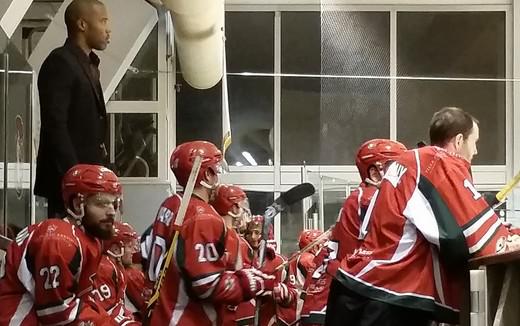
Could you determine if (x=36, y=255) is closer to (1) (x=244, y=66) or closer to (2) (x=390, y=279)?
(2) (x=390, y=279)

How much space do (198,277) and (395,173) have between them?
997 mm

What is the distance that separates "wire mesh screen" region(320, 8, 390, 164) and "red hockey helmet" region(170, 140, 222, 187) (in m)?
3.05

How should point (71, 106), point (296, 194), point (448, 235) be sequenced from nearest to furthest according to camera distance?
1. point (448, 235)
2. point (71, 106)
3. point (296, 194)

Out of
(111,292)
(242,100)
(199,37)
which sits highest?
(199,37)

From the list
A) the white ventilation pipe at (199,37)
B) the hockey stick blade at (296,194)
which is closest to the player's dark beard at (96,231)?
the hockey stick blade at (296,194)

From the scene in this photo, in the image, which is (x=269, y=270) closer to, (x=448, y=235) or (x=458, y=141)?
(x=458, y=141)

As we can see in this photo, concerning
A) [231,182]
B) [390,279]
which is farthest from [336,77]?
[390,279]

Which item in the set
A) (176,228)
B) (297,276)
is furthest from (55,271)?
(297,276)

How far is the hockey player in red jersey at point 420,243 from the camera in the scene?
2.81 metres

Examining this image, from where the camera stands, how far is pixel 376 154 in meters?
4.41

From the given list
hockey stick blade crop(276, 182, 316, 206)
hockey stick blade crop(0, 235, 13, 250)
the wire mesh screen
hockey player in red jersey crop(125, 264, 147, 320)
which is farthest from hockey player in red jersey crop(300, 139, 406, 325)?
the wire mesh screen

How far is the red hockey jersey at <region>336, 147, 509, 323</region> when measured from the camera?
2809 mm

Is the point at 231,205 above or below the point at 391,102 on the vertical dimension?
below

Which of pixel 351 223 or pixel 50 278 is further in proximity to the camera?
pixel 351 223
